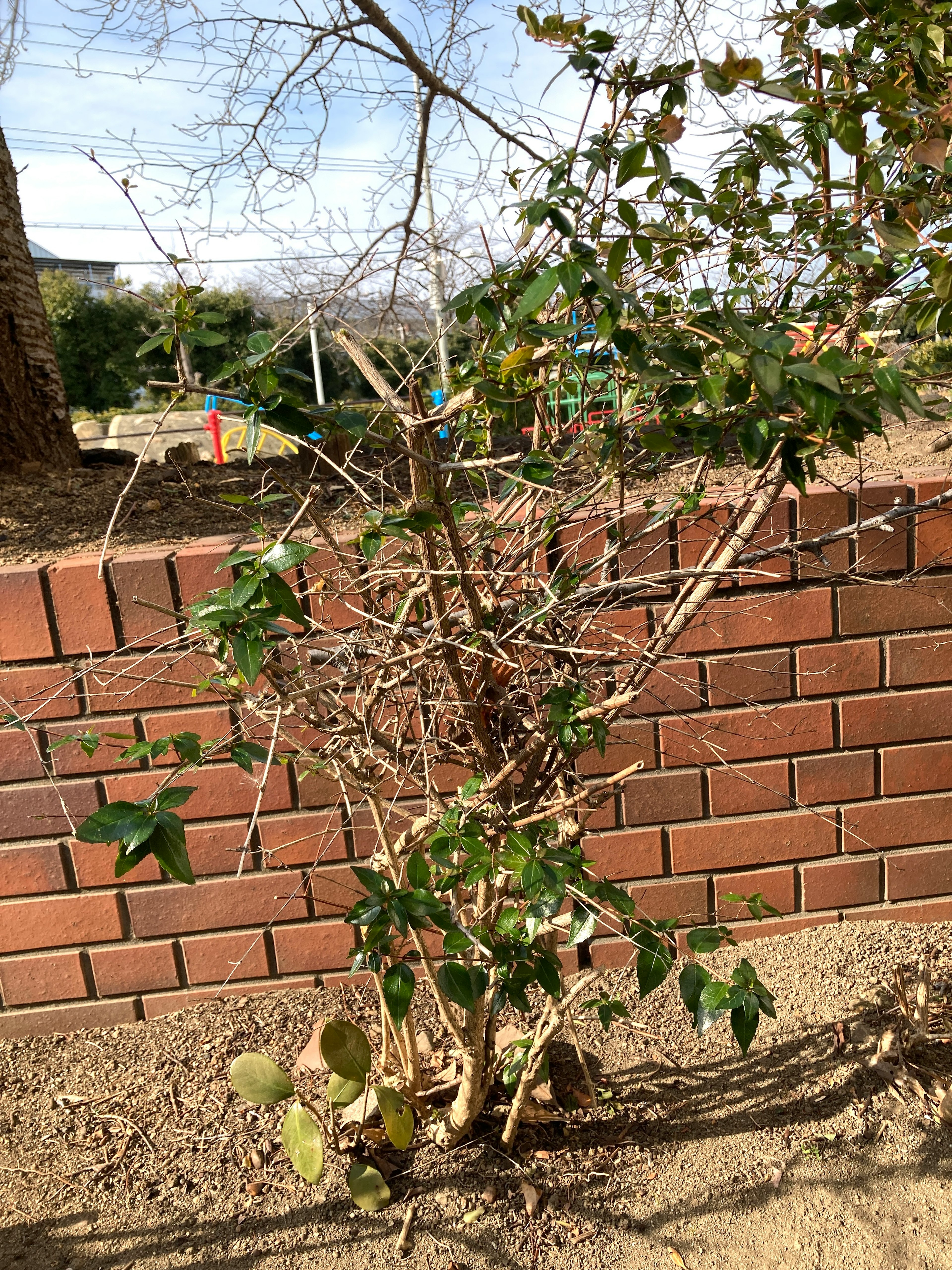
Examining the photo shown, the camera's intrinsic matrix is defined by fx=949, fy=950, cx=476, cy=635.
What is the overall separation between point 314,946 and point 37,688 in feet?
2.79

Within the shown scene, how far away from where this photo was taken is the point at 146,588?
6.73ft

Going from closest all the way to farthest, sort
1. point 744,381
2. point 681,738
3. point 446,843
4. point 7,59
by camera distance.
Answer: point 744,381 → point 446,843 → point 681,738 → point 7,59

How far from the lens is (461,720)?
57.4 inches

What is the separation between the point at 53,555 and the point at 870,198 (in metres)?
1.89

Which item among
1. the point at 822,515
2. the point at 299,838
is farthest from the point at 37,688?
the point at 822,515

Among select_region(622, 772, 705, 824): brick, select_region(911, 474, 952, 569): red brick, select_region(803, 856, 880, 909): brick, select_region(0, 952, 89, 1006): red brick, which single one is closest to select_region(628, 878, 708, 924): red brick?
select_region(622, 772, 705, 824): brick

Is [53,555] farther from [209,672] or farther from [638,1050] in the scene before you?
[638,1050]

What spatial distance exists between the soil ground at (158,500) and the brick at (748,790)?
68cm

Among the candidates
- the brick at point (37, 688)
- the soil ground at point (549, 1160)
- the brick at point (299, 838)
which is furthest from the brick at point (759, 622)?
the brick at point (37, 688)

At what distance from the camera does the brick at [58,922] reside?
2.16 meters

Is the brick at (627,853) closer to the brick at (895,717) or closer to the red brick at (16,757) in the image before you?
the brick at (895,717)

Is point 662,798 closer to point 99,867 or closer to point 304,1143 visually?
point 304,1143

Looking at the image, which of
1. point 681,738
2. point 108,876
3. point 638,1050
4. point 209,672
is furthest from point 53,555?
point 638,1050

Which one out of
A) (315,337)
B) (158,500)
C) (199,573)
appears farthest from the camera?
(315,337)
